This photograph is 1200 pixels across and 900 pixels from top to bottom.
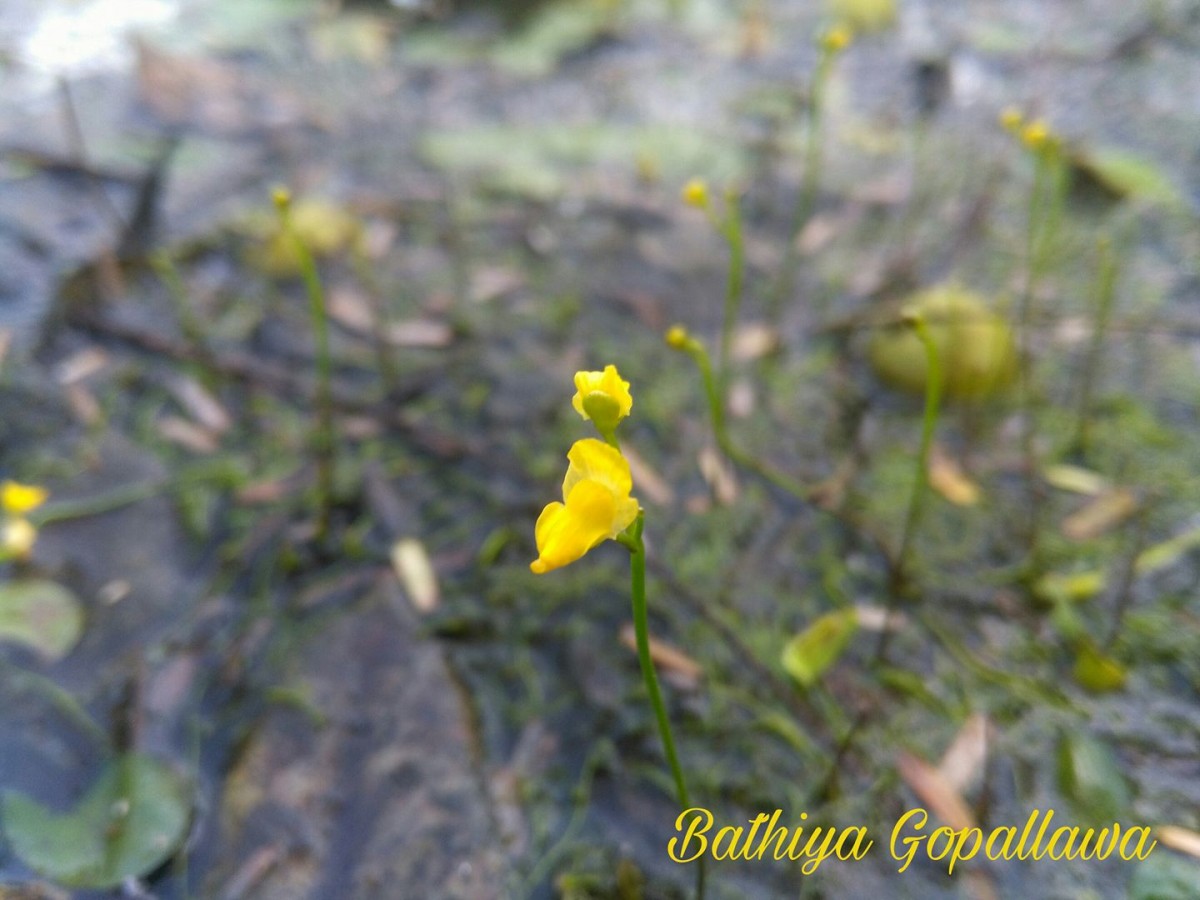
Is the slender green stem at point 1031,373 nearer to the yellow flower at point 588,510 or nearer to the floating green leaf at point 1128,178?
the floating green leaf at point 1128,178

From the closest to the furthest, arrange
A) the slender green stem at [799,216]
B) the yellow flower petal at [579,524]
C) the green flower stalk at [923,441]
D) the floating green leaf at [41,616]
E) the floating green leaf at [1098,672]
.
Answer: the yellow flower petal at [579,524] → the green flower stalk at [923,441] → the floating green leaf at [1098,672] → the floating green leaf at [41,616] → the slender green stem at [799,216]

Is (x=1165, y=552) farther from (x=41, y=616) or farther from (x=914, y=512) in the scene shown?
(x=41, y=616)

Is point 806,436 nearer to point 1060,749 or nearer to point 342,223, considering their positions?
point 1060,749

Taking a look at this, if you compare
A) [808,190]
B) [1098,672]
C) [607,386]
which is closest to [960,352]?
[808,190]

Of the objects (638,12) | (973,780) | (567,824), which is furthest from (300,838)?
(638,12)

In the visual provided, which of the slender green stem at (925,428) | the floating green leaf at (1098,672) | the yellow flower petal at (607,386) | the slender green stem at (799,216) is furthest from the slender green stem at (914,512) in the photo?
the slender green stem at (799,216)

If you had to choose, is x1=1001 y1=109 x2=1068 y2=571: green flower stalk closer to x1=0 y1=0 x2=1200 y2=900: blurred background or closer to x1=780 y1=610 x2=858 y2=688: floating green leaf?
x1=0 y1=0 x2=1200 y2=900: blurred background
